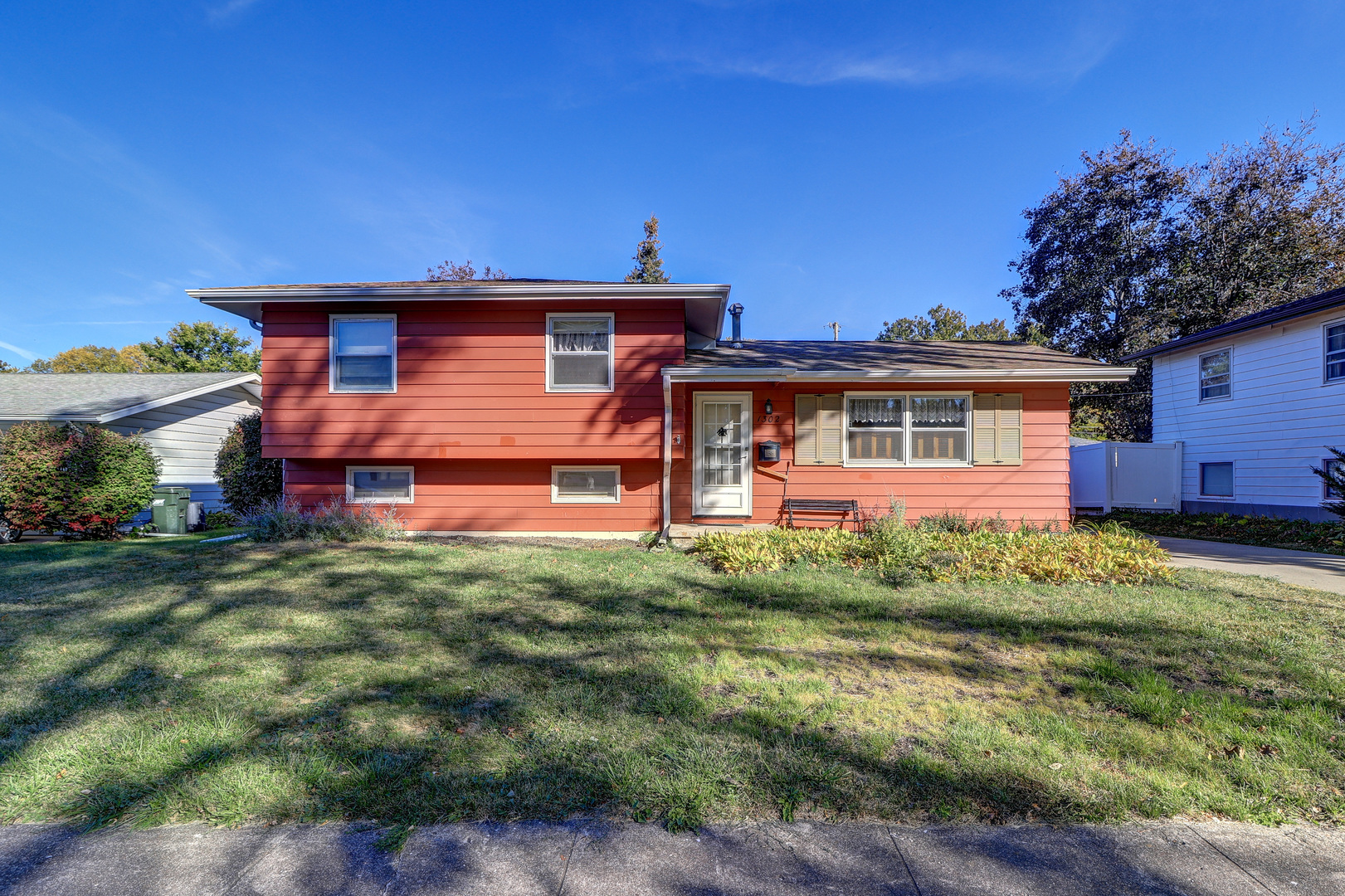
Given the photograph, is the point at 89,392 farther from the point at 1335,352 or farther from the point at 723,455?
the point at 1335,352

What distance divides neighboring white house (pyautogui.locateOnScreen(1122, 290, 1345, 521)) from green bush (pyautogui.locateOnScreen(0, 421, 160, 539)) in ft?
70.2

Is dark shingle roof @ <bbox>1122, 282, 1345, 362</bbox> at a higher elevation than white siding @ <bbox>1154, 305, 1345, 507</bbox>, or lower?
higher

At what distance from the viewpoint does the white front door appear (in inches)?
394

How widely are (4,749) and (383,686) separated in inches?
63.9

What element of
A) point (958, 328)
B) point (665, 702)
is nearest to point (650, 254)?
point (958, 328)

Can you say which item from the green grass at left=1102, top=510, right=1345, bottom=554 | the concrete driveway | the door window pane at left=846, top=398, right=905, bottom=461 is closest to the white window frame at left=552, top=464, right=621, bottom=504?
the door window pane at left=846, top=398, right=905, bottom=461

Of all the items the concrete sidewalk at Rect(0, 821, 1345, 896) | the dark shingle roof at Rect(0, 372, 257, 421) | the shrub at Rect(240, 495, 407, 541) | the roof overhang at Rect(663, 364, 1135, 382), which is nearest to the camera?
the concrete sidewalk at Rect(0, 821, 1345, 896)

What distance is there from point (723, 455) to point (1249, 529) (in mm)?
10401

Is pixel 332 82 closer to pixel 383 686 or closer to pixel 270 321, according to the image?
pixel 270 321

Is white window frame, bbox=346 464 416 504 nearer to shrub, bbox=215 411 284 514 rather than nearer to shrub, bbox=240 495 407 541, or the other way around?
shrub, bbox=240 495 407 541

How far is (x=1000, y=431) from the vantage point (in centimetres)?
980

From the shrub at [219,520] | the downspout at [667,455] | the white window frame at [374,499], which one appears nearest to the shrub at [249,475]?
the shrub at [219,520]

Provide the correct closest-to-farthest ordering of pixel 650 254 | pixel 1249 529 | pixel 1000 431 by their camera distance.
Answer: pixel 1000 431
pixel 1249 529
pixel 650 254

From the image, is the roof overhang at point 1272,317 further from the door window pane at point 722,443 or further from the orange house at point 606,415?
the door window pane at point 722,443
